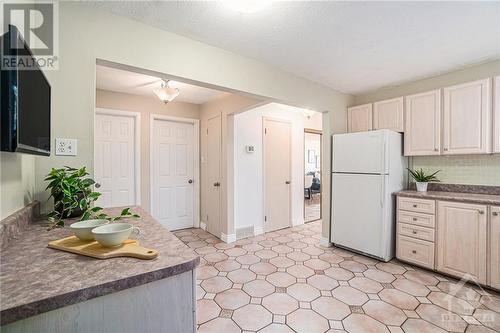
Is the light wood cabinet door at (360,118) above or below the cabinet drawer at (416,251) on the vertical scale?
above

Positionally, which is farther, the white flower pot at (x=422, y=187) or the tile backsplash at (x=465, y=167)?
the white flower pot at (x=422, y=187)

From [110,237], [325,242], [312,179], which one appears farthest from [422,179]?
[312,179]

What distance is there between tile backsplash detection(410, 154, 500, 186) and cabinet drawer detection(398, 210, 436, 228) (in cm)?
68

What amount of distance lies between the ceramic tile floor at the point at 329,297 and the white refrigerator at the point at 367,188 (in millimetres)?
235

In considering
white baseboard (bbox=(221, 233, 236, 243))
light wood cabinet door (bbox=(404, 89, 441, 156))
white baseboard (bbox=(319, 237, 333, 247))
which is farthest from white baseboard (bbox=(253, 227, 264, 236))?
light wood cabinet door (bbox=(404, 89, 441, 156))

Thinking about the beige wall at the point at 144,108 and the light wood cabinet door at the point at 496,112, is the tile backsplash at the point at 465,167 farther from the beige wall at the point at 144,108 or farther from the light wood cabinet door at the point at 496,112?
the beige wall at the point at 144,108

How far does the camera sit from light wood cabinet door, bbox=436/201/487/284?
→ 215 centimetres

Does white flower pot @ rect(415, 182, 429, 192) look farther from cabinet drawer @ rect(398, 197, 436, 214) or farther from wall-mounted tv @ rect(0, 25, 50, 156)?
wall-mounted tv @ rect(0, 25, 50, 156)

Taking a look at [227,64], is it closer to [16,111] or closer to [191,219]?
[16,111]

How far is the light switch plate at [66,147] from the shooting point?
146cm

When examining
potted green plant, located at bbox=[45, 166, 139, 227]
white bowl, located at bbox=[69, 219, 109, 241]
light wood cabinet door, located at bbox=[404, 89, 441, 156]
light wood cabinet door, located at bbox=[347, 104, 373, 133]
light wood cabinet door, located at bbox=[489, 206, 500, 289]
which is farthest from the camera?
light wood cabinet door, located at bbox=[347, 104, 373, 133]

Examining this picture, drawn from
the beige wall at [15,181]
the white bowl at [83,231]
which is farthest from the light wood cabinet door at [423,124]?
the beige wall at [15,181]

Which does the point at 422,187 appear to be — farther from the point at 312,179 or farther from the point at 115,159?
the point at 312,179

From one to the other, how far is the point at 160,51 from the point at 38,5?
0.72m
